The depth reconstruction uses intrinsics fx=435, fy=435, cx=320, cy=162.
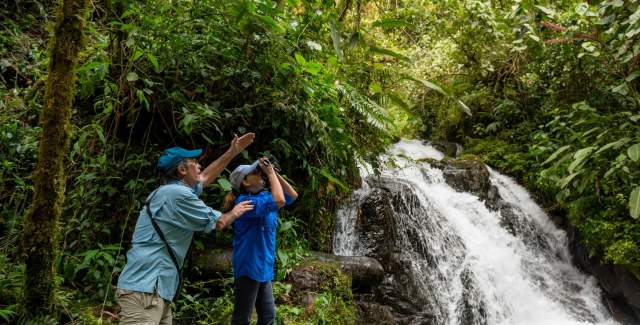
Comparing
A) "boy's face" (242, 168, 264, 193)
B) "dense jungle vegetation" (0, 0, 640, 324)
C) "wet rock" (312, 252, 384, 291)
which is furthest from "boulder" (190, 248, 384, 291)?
"boy's face" (242, 168, 264, 193)

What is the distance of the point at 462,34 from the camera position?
1162 centimetres

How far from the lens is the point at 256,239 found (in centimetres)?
347

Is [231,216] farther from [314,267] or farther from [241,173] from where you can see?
[314,267]

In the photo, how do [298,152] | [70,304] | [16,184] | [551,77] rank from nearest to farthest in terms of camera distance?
[70,304] → [16,184] → [298,152] → [551,77]

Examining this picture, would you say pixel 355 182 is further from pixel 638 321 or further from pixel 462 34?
pixel 462 34

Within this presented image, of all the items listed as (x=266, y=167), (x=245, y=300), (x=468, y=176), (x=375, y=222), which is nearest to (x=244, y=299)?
(x=245, y=300)

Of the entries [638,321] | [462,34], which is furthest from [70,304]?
[462,34]

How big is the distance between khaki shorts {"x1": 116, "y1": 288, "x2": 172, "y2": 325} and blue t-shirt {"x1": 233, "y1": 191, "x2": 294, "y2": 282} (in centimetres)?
78

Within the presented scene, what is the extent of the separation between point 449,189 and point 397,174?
127 cm

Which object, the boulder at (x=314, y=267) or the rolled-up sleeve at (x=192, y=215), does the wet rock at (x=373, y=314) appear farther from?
the rolled-up sleeve at (x=192, y=215)

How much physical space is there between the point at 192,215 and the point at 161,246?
275 mm

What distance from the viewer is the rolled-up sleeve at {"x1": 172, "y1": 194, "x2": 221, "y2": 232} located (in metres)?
2.88

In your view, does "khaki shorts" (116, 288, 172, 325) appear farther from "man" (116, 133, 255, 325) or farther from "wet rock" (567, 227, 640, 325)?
"wet rock" (567, 227, 640, 325)

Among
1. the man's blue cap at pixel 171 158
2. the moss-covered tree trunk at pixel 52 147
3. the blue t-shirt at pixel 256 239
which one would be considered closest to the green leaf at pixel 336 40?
the man's blue cap at pixel 171 158
